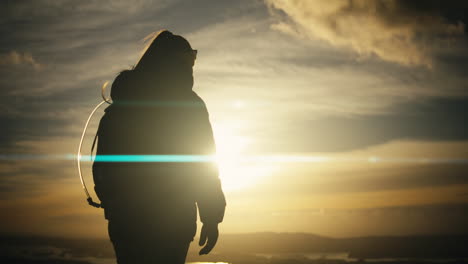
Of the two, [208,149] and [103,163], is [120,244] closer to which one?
[103,163]

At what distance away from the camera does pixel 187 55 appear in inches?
219

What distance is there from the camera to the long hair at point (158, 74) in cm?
536

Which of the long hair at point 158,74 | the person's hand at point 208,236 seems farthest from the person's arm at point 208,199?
the long hair at point 158,74

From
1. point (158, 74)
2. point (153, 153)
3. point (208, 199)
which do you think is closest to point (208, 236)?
point (208, 199)

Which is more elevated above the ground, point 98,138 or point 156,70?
point 156,70

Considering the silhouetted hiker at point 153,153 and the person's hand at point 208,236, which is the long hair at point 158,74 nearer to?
the silhouetted hiker at point 153,153

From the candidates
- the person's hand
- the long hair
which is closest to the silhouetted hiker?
the long hair

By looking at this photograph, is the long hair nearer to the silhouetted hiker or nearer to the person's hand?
the silhouetted hiker

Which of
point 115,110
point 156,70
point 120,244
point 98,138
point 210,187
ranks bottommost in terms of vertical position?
point 120,244

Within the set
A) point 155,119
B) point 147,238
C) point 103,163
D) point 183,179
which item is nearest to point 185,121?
point 155,119

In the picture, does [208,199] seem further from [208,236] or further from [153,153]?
[153,153]

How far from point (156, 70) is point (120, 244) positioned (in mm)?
2292

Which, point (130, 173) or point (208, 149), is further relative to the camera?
point (208, 149)

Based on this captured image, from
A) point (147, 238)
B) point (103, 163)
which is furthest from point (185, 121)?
point (147, 238)
